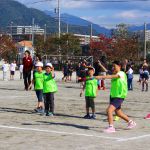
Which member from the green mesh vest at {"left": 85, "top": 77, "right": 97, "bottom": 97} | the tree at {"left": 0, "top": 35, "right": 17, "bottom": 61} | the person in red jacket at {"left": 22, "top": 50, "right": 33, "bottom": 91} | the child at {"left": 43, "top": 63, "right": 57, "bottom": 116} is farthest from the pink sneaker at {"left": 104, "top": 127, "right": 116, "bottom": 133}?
the tree at {"left": 0, "top": 35, "right": 17, "bottom": 61}

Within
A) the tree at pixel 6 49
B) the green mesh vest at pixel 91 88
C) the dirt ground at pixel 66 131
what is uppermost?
the tree at pixel 6 49

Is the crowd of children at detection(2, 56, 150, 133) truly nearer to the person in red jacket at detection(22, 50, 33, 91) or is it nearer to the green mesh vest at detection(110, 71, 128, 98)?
the green mesh vest at detection(110, 71, 128, 98)

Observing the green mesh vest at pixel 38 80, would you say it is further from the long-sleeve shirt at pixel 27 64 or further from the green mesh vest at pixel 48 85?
the long-sleeve shirt at pixel 27 64

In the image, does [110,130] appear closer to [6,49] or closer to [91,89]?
[91,89]

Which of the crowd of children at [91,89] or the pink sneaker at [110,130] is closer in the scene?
the pink sneaker at [110,130]

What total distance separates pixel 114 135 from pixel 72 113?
4.59 metres

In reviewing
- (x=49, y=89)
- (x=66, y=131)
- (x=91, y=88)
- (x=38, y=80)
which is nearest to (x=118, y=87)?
(x=66, y=131)

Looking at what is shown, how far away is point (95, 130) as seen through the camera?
41.9 ft

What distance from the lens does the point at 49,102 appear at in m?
15.7

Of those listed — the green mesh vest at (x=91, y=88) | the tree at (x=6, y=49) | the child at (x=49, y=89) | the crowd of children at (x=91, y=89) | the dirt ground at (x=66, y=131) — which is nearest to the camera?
the dirt ground at (x=66, y=131)

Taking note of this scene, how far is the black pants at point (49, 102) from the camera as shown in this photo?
15.7 meters

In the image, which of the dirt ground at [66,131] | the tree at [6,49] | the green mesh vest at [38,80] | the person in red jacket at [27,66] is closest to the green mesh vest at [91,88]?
the dirt ground at [66,131]

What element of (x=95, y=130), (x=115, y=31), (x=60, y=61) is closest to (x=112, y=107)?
(x=95, y=130)

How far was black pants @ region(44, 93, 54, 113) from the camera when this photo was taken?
15.7 metres
